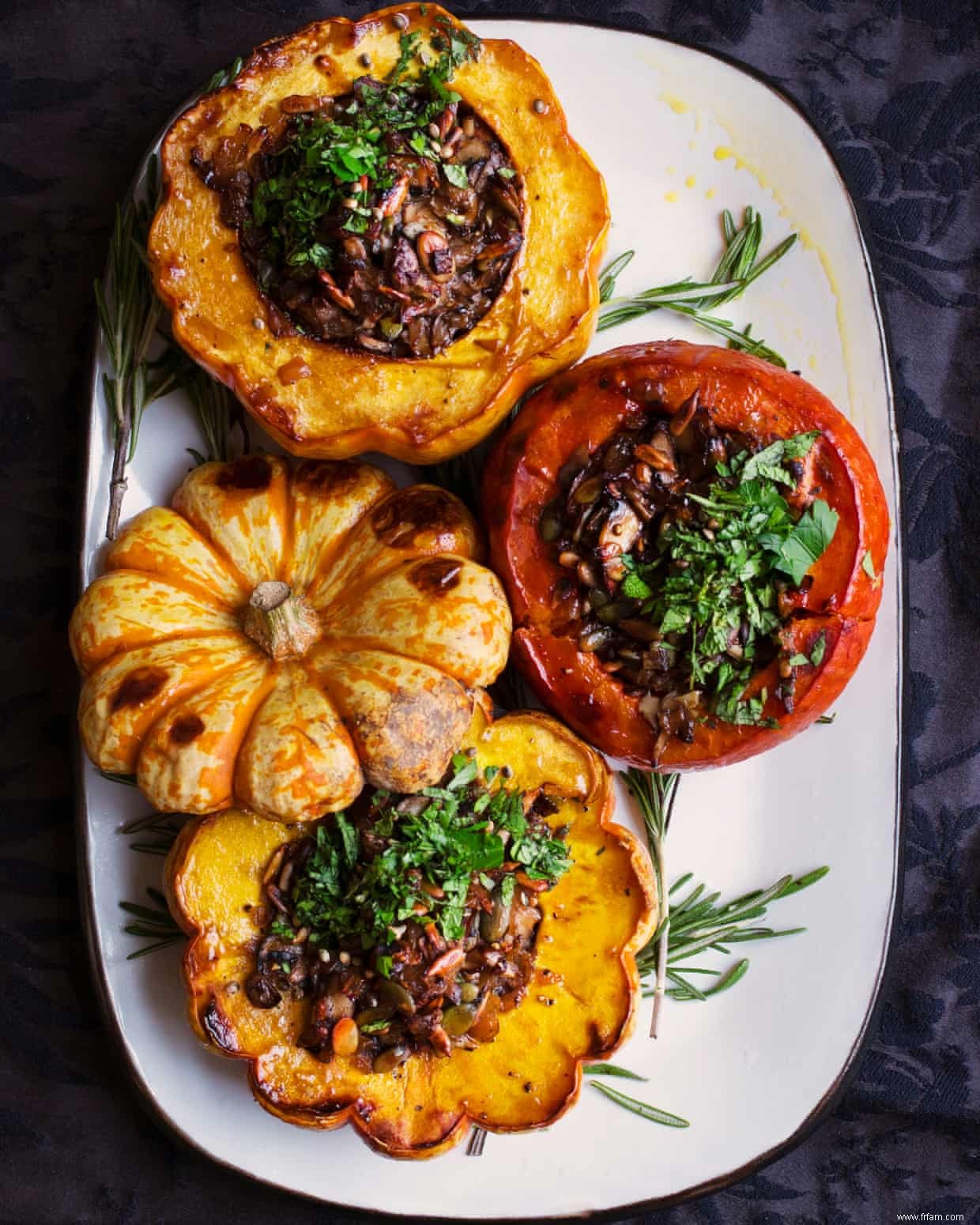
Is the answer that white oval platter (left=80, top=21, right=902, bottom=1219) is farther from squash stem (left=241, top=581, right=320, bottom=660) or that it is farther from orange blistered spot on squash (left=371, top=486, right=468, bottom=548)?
squash stem (left=241, top=581, right=320, bottom=660)

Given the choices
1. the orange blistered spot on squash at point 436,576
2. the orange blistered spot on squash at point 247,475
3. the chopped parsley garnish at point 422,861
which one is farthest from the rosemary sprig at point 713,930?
the orange blistered spot on squash at point 247,475

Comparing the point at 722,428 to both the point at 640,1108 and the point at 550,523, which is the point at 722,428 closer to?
the point at 550,523

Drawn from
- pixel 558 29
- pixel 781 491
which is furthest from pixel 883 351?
pixel 558 29

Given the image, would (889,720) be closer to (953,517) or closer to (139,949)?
(953,517)

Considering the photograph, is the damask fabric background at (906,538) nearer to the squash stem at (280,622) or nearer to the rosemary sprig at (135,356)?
the rosemary sprig at (135,356)

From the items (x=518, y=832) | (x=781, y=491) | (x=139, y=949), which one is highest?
(x=781, y=491)

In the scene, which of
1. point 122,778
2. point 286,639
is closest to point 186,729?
point 286,639
